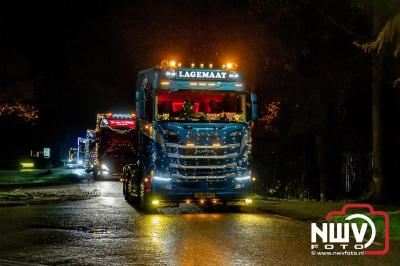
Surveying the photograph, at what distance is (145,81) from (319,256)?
1015cm

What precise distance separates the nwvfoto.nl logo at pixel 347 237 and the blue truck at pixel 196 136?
3.29 metres

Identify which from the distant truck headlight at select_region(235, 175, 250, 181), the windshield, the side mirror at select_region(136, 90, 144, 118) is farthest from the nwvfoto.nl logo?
the side mirror at select_region(136, 90, 144, 118)

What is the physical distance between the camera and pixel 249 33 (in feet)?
92.6

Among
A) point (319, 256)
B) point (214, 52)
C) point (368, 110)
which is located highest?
point (214, 52)

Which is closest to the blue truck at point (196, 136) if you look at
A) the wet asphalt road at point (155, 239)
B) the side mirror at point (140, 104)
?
the side mirror at point (140, 104)

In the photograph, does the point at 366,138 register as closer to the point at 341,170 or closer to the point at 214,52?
the point at 341,170

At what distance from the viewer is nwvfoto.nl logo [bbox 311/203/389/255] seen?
41.8 feet

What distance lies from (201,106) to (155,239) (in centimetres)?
640

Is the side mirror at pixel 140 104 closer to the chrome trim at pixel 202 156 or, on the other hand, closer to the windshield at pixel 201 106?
the windshield at pixel 201 106

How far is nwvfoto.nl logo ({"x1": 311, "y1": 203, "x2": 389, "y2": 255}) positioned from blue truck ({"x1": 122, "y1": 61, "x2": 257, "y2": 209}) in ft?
10.8

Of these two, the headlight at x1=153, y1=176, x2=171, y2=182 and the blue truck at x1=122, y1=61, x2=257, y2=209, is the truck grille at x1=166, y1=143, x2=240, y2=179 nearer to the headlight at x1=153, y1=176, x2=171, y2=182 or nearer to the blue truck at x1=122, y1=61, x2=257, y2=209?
the blue truck at x1=122, y1=61, x2=257, y2=209

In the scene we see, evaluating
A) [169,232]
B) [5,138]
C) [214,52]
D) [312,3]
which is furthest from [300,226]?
[5,138]

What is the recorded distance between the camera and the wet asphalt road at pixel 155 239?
1166 cm

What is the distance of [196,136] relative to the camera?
62.6 feet
